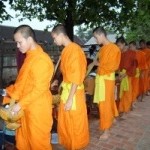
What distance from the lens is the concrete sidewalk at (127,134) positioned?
560 centimetres

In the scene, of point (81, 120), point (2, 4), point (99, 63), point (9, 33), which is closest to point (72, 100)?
point (81, 120)

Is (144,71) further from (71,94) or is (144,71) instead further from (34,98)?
(34,98)

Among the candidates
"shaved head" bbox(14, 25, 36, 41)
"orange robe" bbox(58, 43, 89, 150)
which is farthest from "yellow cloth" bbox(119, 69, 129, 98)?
"shaved head" bbox(14, 25, 36, 41)

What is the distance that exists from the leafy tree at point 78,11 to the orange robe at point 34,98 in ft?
39.3

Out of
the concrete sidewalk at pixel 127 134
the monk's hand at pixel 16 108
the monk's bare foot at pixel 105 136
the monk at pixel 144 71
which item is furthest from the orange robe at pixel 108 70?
the monk at pixel 144 71

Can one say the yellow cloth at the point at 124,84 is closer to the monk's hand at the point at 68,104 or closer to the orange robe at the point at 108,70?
the orange robe at the point at 108,70

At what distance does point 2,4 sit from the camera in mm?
11328

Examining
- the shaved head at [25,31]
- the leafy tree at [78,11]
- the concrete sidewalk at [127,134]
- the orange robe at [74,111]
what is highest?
the leafy tree at [78,11]

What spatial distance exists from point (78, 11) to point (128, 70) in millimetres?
9511

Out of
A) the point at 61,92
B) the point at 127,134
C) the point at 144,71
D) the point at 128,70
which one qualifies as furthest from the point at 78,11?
the point at 61,92

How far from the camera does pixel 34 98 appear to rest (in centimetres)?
376

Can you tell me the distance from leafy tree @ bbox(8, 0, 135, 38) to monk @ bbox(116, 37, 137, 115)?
27.4 feet

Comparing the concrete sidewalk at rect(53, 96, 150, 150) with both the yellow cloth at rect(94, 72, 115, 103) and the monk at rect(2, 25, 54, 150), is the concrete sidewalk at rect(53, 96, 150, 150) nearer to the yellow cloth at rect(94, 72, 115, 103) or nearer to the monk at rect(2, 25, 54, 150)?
the yellow cloth at rect(94, 72, 115, 103)

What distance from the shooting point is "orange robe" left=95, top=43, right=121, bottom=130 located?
5.64m
